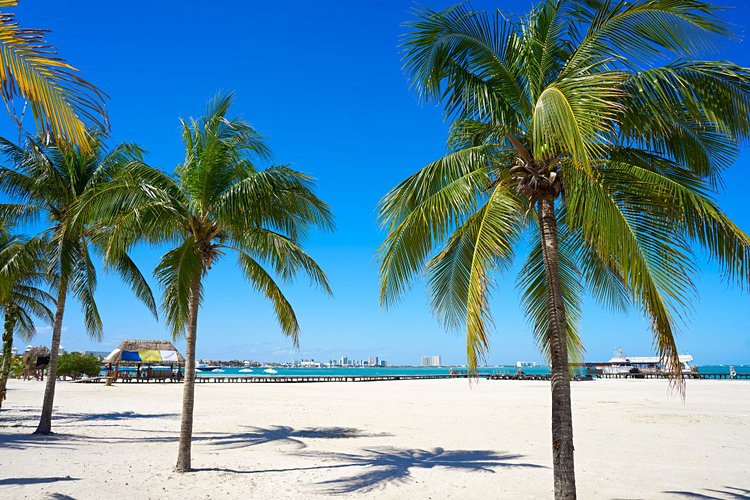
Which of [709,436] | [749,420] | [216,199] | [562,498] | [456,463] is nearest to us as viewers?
[562,498]

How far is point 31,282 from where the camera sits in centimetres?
1827

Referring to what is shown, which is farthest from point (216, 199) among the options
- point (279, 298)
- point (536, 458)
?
point (536, 458)

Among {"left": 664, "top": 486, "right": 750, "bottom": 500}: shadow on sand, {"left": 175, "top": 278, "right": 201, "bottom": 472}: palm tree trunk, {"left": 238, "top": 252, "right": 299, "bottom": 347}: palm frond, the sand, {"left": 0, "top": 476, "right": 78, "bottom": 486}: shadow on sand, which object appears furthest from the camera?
{"left": 238, "top": 252, "right": 299, "bottom": 347}: palm frond

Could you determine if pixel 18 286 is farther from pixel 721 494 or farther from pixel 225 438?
pixel 721 494

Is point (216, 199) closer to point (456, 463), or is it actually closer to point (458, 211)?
point (458, 211)

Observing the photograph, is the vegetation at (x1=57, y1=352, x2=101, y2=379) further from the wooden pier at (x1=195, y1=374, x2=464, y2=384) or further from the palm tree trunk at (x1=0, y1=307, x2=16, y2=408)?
the palm tree trunk at (x1=0, y1=307, x2=16, y2=408)

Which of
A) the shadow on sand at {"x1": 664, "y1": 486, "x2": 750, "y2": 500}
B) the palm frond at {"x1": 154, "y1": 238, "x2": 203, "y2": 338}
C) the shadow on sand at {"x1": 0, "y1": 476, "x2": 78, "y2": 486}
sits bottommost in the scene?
the shadow on sand at {"x1": 664, "y1": 486, "x2": 750, "y2": 500}

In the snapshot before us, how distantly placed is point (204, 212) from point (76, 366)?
50135 millimetres

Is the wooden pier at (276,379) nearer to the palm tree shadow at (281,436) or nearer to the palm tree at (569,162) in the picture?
the palm tree shadow at (281,436)

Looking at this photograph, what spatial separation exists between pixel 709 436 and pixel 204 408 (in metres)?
18.7

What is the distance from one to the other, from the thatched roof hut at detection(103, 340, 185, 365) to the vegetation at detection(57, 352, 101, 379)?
20.8 ft

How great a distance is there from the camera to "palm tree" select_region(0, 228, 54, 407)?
1298 centimetres

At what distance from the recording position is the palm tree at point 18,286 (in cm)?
1298

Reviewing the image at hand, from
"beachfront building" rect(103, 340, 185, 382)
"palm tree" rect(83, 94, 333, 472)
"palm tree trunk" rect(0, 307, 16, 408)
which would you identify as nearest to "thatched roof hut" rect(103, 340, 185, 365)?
"beachfront building" rect(103, 340, 185, 382)
